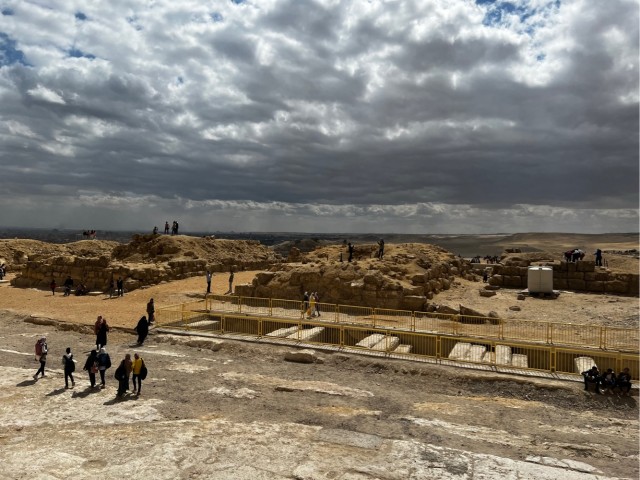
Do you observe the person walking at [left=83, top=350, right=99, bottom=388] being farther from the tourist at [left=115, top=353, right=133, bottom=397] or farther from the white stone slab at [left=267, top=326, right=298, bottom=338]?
the white stone slab at [left=267, top=326, right=298, bottom=338]

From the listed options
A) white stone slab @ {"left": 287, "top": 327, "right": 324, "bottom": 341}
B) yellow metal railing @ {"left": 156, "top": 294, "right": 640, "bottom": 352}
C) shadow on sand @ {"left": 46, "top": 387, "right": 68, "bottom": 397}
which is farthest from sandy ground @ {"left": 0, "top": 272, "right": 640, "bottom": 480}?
yellow metal railing @ {"left": 156, "top": 294, "right": 640, "bottom": 352}

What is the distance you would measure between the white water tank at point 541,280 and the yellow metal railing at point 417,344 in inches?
397

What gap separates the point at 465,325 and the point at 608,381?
6.35 meters

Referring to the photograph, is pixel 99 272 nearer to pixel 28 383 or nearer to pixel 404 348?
pixel 28 383

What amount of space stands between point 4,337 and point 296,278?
12.1 meters

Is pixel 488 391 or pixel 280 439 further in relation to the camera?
pixel 488 391

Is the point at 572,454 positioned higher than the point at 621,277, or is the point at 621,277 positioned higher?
the point at 621,277

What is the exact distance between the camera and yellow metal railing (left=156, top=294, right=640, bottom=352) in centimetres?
1500

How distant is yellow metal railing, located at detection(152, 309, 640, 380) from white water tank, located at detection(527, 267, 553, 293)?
1008cm

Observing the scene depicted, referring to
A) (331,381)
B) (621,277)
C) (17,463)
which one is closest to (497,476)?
(331,381)

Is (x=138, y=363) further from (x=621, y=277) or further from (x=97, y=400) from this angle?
(x=621, y=277)

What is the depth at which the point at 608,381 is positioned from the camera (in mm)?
11422

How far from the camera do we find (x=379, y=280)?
21.0 meters

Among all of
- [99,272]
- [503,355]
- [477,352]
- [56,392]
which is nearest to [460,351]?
[477,352]
